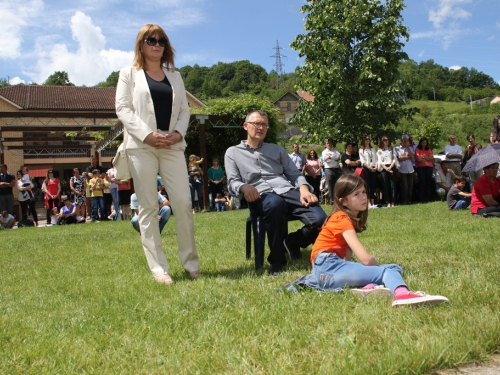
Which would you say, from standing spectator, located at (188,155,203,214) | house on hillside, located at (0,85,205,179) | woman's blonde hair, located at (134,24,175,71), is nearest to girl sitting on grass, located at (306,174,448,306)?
woman's blonde hair, located at (134,24,175,71)

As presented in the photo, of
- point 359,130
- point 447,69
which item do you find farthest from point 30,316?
point 447,69

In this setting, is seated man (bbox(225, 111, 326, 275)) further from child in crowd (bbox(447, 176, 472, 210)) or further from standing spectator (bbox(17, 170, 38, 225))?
standing spectator (bbox(17, 170, 38, 225))

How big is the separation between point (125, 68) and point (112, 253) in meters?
2.94

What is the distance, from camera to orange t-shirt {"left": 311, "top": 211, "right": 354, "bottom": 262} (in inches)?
148

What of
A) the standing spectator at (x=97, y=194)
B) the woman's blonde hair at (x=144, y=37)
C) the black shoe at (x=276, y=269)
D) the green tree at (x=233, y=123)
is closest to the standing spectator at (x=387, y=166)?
the green tree at (x=233, y=123)

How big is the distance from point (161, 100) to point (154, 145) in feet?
1.58

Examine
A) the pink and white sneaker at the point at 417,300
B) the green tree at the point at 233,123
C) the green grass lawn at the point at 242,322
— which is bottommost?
the green grass lawn at the point at 242,322

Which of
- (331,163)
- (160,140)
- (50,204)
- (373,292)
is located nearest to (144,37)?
(160,140)

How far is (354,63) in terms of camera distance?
61.0ft

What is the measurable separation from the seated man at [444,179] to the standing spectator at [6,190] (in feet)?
41.5

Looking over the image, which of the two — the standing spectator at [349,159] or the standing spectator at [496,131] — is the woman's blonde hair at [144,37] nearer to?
the standing spectator at [496,131]

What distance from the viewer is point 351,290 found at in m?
3.38

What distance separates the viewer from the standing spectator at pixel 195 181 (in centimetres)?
1680

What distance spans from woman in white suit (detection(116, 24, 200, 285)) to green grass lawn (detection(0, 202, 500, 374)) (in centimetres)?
34
